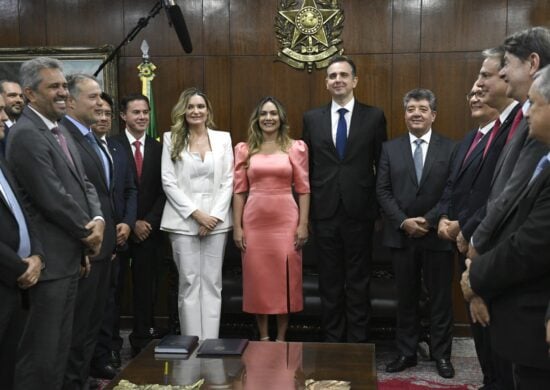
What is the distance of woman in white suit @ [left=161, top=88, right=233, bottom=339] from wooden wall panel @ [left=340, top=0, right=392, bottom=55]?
1.58 meters

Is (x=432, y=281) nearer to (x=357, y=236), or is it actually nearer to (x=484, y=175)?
(x=357, y=236)

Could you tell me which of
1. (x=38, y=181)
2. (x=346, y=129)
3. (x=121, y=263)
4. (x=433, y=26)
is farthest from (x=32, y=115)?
(x=433, y=26)

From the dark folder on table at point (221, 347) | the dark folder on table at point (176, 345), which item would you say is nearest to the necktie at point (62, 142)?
the dark folder on table at point (176, 345)

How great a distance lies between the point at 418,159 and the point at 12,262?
9.12ft

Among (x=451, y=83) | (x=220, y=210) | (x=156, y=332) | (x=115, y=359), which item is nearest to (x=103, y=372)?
(x=115, y=359)

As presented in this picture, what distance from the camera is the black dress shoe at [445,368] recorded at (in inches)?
167

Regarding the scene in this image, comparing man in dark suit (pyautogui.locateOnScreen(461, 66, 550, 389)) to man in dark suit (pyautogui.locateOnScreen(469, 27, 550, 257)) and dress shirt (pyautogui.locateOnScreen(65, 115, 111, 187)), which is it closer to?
man in dark suit (pyautogui.locateOnScreen(469, 27, 550, 257))

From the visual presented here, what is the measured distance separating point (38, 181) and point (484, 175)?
2214mm

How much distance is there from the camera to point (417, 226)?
168 inches

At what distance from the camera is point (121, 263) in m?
4.70

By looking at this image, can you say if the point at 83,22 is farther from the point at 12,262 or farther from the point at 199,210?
the point at 12,262

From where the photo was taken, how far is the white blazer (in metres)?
4.64

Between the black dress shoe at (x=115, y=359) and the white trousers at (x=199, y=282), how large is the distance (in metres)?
0.49

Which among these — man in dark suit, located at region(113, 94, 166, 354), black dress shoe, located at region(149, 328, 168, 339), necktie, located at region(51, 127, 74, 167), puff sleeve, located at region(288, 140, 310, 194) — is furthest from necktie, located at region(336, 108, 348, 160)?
necktie, located at region(51, 127, 74, 167)
